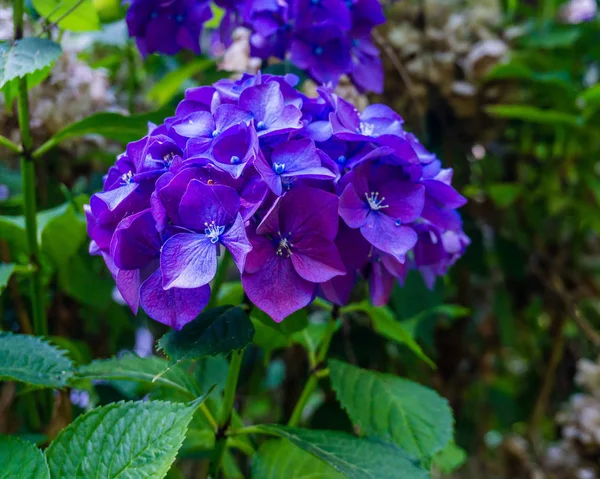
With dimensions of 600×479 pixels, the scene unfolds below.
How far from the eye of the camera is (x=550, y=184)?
1.22 metres

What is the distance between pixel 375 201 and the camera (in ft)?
1.61

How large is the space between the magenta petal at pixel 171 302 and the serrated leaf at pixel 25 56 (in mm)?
267

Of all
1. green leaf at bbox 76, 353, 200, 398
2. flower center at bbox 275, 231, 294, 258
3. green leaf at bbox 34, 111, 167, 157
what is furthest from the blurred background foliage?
flower center at bbox 275, 231, 294, 258

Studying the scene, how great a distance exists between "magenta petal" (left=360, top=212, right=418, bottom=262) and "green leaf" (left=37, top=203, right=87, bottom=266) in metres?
0.43

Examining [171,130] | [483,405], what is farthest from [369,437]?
[483,405]

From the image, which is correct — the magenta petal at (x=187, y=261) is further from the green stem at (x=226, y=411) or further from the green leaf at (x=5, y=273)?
the green leaf at (x=5, y=273)

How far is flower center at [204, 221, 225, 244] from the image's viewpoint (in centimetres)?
42

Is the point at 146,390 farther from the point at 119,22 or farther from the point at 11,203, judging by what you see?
the point at 119,22

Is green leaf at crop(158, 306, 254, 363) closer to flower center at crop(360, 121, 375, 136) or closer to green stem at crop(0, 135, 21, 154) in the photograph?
flower center at crop(360, 121, 375, 136)

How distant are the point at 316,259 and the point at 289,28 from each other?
0.37m

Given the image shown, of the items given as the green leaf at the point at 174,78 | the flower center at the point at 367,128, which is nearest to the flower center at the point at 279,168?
the flower center at the point at 367,128

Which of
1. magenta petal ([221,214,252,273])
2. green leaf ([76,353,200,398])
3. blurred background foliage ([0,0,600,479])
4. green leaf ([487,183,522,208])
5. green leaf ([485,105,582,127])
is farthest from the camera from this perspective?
green leaf ([487,183,522,208])

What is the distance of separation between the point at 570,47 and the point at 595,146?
221mm

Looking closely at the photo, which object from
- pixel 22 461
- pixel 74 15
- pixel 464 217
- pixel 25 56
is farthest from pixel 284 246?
pixel 464 217
